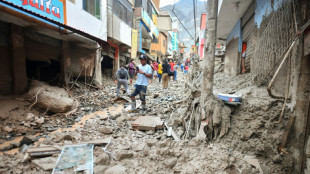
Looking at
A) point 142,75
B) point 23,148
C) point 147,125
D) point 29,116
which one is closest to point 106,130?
point 147,125

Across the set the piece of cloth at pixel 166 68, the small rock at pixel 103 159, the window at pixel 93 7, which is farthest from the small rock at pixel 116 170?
the window at pixel 93 7

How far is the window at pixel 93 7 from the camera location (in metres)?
8.93

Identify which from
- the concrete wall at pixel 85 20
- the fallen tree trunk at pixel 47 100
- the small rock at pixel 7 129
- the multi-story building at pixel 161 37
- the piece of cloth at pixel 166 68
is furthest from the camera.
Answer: the multi-story building at pixel 161 37

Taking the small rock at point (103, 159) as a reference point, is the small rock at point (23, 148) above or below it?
below

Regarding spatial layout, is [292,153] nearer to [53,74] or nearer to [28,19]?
[28,19]

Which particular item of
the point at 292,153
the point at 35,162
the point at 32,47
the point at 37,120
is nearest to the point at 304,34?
the point at 292,153

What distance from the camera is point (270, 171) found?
2.85 m

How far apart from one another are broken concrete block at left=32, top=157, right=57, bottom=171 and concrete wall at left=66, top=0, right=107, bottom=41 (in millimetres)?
6827

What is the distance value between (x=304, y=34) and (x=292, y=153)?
6.91 ft

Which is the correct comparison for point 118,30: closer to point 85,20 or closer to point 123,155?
point 85,20

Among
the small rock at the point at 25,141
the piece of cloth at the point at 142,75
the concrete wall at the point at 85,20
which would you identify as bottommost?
the small rock at the point at 25,141

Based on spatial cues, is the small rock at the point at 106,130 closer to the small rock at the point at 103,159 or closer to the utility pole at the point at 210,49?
the small rock at the point at 103,159

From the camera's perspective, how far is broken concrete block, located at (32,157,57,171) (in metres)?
2.36

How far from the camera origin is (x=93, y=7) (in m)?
9.62
